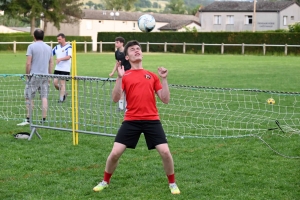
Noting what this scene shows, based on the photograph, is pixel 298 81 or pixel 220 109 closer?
pixel 220 109

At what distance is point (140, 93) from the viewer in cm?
662

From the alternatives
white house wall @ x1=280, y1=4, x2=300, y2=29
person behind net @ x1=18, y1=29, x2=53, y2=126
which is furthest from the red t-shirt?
white house wall @ x1=280, y1=4, x2=300, y2=29

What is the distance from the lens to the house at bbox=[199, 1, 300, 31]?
89.8 metres

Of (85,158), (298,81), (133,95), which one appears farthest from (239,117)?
(298,81)

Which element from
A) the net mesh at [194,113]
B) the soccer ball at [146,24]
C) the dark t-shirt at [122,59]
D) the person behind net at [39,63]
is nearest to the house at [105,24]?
the soccer ball at [146,24]

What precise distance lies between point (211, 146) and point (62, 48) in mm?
6743

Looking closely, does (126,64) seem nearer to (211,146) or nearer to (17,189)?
(211,146)

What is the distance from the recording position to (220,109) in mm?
13586

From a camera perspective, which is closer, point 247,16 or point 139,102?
point 139,102

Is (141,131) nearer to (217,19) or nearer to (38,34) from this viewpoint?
(38,34)

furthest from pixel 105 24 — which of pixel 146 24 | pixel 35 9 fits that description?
pixel 146 24

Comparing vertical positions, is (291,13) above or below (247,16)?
above

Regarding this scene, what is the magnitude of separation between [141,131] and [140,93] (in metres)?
0.44

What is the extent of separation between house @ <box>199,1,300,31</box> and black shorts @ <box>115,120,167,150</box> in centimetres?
8405
